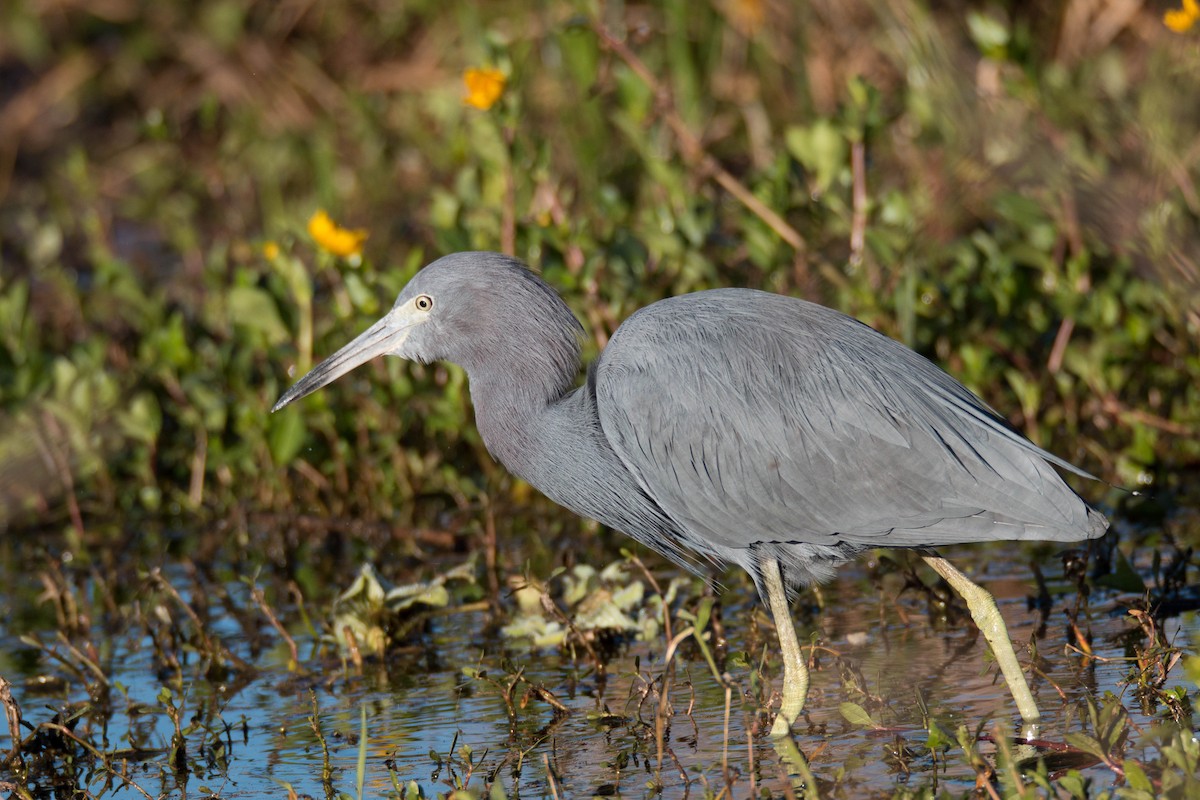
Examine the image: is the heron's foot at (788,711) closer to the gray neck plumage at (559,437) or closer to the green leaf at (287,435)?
the gray neck plumage at (559,437)

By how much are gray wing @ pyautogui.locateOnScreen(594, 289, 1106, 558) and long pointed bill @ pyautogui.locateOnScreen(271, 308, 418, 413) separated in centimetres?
76

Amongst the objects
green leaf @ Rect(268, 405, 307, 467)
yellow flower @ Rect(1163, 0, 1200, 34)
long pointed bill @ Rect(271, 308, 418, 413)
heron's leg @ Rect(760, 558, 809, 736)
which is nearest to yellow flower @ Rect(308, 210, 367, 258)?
green leaf @ Rect(268, 405, 307, 467)

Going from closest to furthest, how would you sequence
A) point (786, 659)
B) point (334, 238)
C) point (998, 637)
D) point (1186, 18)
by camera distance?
point (998, 637), point (786, 659), point (1186, 18), point (334, 238)

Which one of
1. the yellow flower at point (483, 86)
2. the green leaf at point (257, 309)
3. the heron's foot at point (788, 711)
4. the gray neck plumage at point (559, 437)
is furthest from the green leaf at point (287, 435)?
the heron's foot at point (788, 711)

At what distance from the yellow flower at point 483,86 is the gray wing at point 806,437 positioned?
1868 mm

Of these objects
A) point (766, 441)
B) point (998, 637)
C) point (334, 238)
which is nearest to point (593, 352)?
point (334, 238)

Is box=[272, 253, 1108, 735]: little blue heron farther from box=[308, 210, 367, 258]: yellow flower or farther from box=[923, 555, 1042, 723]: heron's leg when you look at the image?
box=[308, 210, 367, 258]: yellow flower

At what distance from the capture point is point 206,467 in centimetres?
689

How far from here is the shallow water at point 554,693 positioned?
160 inches

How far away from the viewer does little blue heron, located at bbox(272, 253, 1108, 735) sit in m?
4.22

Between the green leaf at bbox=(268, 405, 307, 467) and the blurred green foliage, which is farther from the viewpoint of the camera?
the green leaf at bbox=(268, 405, 307, 467)

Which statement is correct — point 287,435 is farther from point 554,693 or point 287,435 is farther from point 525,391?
point 554,693

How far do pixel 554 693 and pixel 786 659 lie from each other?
80 cm

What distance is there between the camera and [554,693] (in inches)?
189
